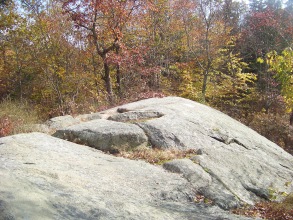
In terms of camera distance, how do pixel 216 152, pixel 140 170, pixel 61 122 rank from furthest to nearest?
pixel 61 122
pixel 216 152
pixel 140 170

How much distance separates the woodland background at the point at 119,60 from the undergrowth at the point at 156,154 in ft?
9.99

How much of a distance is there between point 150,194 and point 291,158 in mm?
4850

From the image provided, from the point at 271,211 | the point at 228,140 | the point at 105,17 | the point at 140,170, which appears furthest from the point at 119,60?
the point at 271,211

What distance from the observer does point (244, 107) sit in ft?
53.9

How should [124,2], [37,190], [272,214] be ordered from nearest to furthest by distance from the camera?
[37,190]
[272,214]
[124,2]

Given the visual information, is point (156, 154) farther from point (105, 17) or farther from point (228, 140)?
point (105, 17)

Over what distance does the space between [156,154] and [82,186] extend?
1.98 metres

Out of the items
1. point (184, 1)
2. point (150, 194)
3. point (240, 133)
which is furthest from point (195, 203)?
point (184, 1)

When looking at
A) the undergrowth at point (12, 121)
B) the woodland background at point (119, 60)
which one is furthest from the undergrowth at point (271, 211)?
the undergrowth at point (12, 121)

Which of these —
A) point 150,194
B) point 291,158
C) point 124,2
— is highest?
point 124,2

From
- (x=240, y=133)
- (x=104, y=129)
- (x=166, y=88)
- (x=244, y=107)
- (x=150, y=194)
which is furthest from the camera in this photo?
(x=244, y=107)

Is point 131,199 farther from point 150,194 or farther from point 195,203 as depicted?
point 195,203

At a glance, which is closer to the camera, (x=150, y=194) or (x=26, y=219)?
(x=26, y=219)

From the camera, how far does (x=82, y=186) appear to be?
3.56 metres
